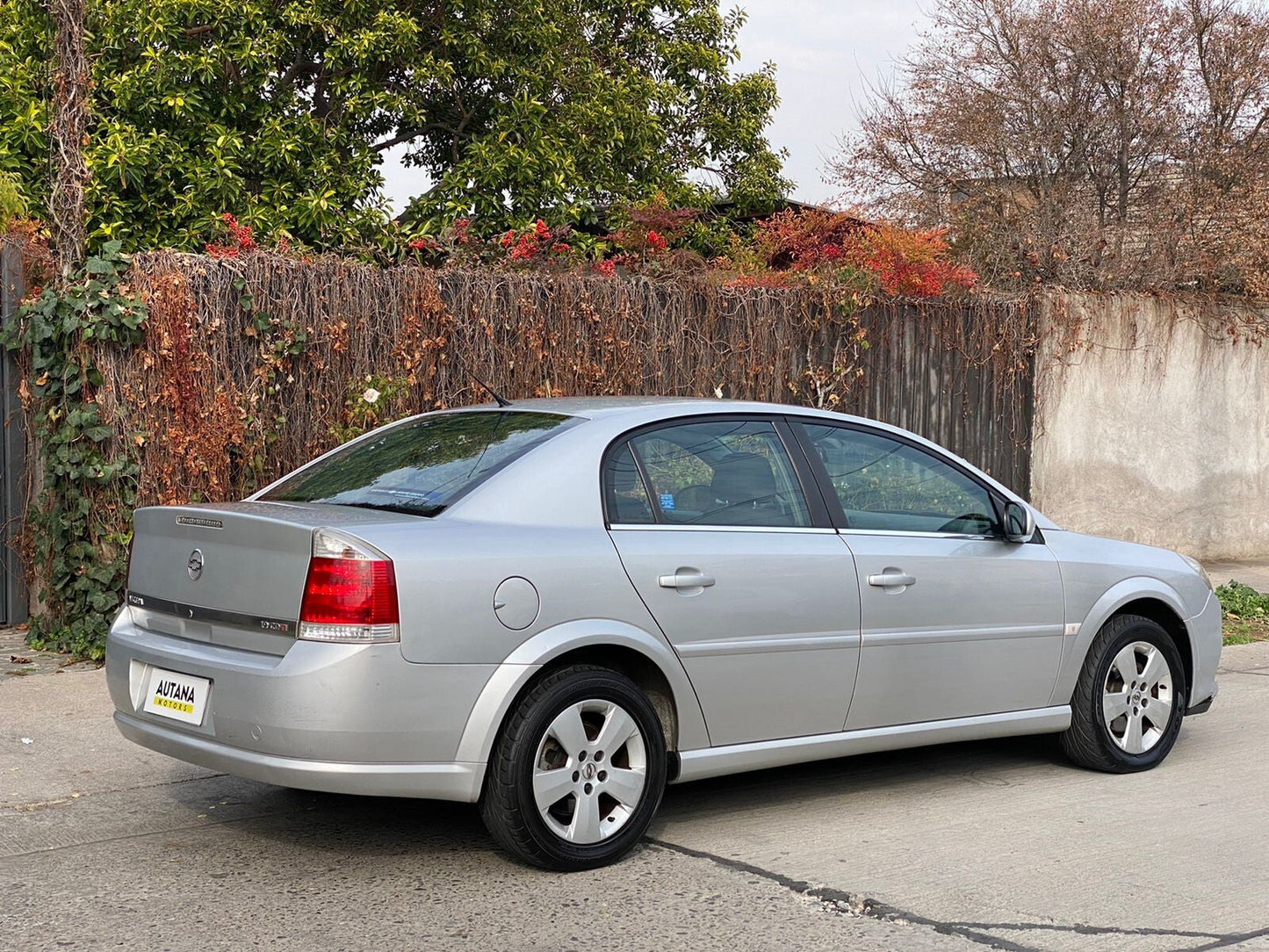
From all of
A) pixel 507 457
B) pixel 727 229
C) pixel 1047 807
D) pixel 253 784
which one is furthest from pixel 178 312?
pixel 727 229

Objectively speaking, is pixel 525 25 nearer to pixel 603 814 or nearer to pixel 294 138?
pixel 294 138

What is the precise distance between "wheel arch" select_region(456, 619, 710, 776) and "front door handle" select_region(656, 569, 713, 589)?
0.62ft

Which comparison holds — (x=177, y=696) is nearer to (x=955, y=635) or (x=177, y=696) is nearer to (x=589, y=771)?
(x=589, y=771)

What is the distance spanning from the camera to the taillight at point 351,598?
4500 millimetres

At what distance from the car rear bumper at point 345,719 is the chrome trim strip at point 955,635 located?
166 cm

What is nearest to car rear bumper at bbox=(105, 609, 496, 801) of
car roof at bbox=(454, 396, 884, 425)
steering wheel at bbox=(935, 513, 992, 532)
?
car roof at bbox=(454, 396, 884, 425)

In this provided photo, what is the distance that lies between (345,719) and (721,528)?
1.56 metres

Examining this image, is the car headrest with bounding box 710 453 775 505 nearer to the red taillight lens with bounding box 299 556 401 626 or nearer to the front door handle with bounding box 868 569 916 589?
the front door handle with bounding box 868 569 916 589

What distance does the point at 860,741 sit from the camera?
561cm

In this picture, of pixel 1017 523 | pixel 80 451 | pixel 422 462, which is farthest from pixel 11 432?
pixel 1017 523

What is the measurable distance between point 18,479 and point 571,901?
540 cm

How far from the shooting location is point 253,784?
599cm

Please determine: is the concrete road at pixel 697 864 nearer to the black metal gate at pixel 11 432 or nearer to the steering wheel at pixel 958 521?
the steering wheel at pixel 958 521

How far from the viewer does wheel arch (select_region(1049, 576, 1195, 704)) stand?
6211 millimetres
